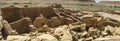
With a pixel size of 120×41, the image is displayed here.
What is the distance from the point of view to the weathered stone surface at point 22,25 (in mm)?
21119

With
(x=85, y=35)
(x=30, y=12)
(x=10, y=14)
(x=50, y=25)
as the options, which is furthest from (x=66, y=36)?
(x=10, y=14)

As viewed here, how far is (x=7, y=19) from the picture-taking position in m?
21.9

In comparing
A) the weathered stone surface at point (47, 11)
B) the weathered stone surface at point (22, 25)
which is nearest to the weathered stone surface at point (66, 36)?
the weathered stone surface at point (47, 11)

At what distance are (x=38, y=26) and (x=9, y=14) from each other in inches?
107

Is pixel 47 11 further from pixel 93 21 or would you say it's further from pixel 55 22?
pixel 93 21

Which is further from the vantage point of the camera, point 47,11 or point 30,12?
point 47,11

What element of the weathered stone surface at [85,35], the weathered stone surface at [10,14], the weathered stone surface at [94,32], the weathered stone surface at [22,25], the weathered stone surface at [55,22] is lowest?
the weathered stone surface at [94,32]

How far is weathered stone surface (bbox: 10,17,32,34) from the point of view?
2112 centimetres

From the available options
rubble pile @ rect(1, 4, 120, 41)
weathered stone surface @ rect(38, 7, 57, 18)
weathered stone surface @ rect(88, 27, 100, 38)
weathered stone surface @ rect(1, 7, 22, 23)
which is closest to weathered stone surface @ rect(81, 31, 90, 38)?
rubble pile @ rect(1, 4, 120, 41)

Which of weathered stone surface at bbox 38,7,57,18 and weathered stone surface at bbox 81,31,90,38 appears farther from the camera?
weathered stone surface at bbox 38,7,57,18

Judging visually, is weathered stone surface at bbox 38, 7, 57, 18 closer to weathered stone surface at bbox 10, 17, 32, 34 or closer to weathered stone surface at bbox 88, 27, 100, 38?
weathered stone surface at bbox 10, 17, 32, 34

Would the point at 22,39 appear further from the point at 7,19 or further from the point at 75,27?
the point at 75,27

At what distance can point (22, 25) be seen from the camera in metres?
21.7

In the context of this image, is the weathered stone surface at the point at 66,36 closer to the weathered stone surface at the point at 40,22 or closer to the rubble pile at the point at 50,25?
the rubble pile at the point at 50,25
